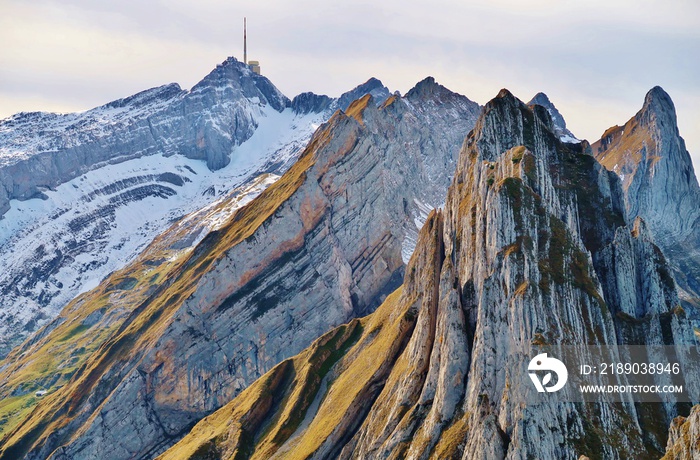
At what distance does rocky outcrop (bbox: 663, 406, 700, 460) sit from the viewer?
245 feet

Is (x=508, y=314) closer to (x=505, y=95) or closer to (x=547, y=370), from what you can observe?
(x=547, y=370)

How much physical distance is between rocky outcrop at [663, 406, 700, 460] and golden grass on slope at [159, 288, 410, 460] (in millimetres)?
69531

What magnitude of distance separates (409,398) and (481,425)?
25.0m

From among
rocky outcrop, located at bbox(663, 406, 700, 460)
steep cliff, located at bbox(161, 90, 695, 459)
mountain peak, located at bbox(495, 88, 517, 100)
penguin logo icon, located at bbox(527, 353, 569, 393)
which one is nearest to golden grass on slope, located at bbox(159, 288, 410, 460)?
steep cliff, located at bbox(161, 90, 695, 459)

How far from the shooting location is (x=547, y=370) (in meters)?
100

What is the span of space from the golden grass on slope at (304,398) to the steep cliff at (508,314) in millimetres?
1035

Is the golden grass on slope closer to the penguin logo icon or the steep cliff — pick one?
the steep cliff

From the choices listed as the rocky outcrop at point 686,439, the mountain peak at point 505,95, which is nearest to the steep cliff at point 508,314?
the mountain peak at point 505,95

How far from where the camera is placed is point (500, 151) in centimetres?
14725

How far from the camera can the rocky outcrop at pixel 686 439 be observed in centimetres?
7475

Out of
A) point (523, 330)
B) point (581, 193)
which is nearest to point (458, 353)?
point (523, 330)

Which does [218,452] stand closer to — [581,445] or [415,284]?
[415,284]

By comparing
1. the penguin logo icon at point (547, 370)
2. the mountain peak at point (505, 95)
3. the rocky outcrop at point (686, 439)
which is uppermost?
the mountain peak at point (505, 95)

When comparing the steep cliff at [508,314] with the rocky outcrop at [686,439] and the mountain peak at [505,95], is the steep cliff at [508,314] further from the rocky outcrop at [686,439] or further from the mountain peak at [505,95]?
the rocky outcrop at [686,439]
